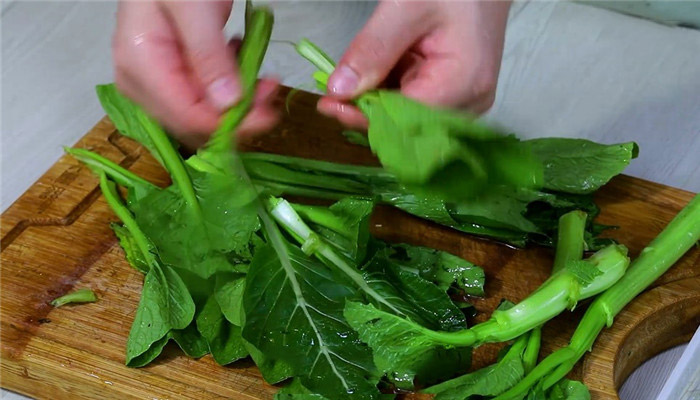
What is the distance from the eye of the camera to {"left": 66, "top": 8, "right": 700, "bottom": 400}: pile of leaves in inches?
34.3

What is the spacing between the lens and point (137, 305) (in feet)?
3.28

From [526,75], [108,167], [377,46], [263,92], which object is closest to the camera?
[377,46]

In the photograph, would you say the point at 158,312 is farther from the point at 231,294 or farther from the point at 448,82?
the point at 448,82

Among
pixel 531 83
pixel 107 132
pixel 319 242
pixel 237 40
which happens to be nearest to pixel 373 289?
pixel 319 242

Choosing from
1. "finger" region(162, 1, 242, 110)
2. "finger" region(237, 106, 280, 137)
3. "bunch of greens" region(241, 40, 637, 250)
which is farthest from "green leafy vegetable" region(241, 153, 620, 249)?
"finger" region(162, 1, 242, 110)

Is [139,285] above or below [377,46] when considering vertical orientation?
below

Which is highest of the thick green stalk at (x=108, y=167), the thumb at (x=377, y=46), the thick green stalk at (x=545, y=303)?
the thumb at (x=377, y=46)

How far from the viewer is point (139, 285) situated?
3.34ft

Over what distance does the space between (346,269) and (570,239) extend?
26 cm

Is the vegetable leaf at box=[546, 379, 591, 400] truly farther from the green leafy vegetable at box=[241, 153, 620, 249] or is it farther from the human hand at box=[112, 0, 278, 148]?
the human hand at box=[112, 0, 278, 148]

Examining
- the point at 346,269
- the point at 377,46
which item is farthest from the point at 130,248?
the point at 377,46

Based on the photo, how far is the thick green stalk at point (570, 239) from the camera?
994 millimetres

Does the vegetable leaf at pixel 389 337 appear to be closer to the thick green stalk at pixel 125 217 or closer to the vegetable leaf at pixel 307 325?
the vegetable leaf at pixel 307 325

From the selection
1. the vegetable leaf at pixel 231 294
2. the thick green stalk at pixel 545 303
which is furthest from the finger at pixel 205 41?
the thick green stalk at pixel 545 303
